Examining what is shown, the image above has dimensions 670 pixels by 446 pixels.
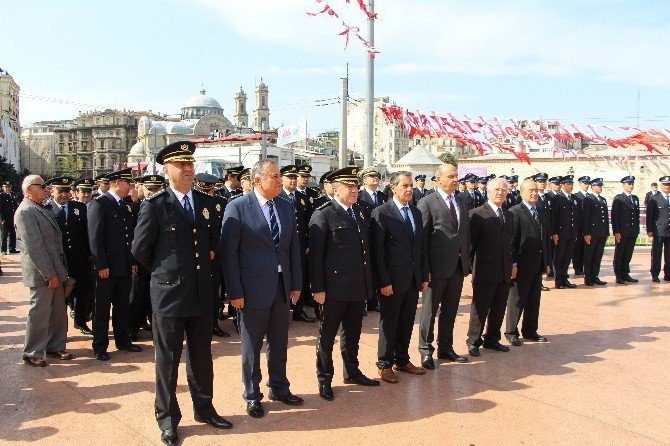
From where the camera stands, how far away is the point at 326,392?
4613mm

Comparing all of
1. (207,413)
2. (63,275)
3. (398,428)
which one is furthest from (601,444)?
(63,275)

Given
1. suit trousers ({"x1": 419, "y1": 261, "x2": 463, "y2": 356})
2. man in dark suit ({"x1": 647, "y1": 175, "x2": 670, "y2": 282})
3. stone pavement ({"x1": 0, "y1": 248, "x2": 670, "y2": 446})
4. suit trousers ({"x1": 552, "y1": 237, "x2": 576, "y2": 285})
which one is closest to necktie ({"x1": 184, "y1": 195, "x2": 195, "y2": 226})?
stone pavement ({"x1": 0, "y1": 248, "x2": 670, "y2": 446})

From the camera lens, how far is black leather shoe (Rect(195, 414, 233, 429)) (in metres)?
4.00

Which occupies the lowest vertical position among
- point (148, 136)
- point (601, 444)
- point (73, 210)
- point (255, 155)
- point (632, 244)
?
point (601, 444)

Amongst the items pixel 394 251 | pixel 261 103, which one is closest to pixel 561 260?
pixel 394 251

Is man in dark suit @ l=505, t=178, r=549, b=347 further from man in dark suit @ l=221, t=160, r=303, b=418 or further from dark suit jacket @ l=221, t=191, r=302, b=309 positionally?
dark suit jacket @ l=221, t=191, r=302, b=309

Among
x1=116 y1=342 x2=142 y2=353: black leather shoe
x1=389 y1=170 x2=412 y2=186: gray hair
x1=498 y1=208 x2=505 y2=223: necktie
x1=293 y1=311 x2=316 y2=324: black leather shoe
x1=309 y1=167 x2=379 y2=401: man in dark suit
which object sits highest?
x1=389 y1=170 x2=412 y2=186: gray hair

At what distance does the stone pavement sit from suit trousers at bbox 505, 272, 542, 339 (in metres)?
0.25

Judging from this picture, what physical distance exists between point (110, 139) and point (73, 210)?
4948 inches

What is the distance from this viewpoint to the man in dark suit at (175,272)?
3.87m

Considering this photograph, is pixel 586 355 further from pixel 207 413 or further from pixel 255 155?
pixel 255 155

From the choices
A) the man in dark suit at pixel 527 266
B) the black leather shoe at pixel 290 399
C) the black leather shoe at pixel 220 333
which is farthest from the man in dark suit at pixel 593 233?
the black leather shoe at pixel 290 399

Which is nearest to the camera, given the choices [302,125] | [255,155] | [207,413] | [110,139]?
[207,413]

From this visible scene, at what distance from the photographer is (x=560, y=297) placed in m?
9.29
